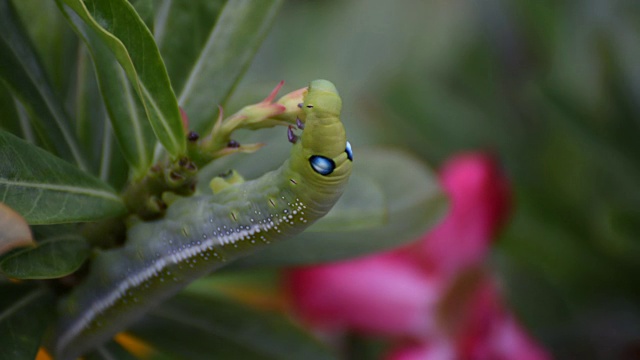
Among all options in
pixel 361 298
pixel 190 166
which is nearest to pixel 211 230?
pixel 190 166

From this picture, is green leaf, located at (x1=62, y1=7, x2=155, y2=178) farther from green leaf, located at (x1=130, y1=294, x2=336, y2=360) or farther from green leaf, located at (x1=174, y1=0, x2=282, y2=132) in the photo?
green leaf, located at (x1=130, y1=294, x2=336, y2=360)

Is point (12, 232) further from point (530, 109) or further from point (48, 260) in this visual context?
point (530, 109)

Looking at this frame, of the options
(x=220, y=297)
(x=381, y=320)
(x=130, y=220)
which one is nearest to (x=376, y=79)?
(x=381, y=320)

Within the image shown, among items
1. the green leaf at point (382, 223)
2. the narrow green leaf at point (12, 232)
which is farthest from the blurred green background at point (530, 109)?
the narrow green leaf at point (12, 232)

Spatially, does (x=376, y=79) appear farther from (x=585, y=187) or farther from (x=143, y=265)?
(x=143, y=265)

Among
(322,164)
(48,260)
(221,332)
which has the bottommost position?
(221,332)
